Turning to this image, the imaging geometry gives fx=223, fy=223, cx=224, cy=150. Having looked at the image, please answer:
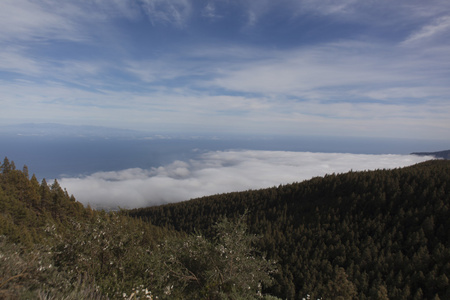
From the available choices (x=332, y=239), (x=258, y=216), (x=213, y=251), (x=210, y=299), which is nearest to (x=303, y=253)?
(x=332, y=239)

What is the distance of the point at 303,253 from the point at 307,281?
48.6 ft

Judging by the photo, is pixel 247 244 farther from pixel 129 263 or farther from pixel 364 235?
pixel 364 235

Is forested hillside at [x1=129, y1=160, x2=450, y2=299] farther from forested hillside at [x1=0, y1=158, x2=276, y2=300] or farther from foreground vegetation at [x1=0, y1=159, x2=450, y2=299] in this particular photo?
forested hillside at [x1=0, y1=158, x2=276, y2=300]

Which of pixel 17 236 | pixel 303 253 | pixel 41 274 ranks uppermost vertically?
pixel 41 274

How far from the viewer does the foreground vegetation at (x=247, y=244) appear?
14.9 meters

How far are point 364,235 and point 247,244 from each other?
8213 centimetres

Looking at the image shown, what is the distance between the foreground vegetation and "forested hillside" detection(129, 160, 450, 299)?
373 millimetres

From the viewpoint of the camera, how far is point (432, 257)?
62.9m

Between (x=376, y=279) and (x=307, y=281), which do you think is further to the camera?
(x=307, y=281)

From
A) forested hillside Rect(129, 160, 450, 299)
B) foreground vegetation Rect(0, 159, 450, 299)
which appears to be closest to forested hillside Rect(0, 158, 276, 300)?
foreground vegetation Rect(0, 159, 450, 299)

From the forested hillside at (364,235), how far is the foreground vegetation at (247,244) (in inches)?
14.7

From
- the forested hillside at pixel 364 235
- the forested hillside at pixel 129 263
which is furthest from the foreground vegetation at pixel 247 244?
the forested hillside at pixel 364 235

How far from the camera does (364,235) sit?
279 ft

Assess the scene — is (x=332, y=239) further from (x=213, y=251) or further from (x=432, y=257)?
(x=213, y=251)
